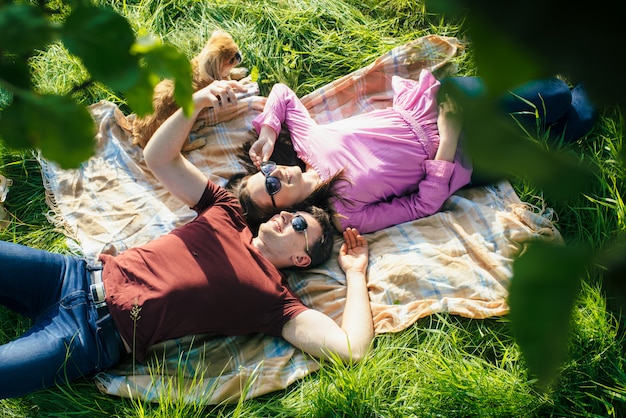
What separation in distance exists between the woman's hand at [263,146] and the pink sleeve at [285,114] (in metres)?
0.03

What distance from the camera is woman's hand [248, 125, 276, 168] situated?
123 inches

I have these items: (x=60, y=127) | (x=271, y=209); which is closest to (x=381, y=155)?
(x=271, y=209)

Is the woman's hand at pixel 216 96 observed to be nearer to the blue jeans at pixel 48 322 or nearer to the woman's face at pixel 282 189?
the woman's face at pixel 282 189

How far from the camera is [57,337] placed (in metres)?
2.47

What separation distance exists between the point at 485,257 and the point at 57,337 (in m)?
1.95

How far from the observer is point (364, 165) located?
306 cm

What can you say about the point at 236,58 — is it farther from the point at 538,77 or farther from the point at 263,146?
the point at 538,77

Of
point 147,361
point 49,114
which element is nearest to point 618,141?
point 147,361

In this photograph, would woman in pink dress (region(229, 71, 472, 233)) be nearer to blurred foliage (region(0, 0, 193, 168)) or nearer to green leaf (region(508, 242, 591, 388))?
blurred foliage (region(0, 0, 193, 168))

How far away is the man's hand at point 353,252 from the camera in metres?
2.84

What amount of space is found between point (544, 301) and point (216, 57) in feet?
9.51

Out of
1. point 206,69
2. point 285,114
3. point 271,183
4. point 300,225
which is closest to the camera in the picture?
point 300,225

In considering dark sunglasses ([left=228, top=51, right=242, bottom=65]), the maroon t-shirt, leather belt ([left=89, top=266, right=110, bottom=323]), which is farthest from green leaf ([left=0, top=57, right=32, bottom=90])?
dark sunglasses ([left=228, top=51, right=242, bottom=65])

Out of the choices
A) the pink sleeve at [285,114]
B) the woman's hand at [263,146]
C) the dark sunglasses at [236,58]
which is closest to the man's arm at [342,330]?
the woman's hand at [263,146]
